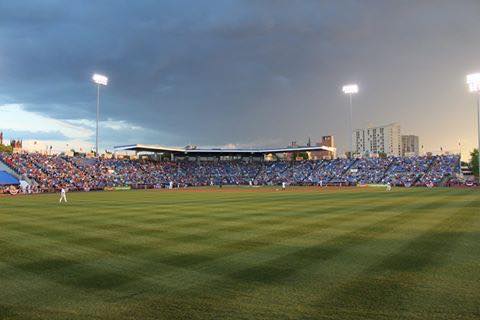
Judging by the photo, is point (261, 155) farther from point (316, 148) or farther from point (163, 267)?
point (163, 267)

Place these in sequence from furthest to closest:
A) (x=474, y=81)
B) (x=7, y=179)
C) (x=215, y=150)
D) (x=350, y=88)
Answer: (x=215, y=150) → (x=350, y=88) → (x=7, y=179) → (x=474, y=81)

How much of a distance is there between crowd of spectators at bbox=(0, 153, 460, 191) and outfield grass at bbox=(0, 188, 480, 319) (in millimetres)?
49271

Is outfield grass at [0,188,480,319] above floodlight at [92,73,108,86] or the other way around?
the other way around

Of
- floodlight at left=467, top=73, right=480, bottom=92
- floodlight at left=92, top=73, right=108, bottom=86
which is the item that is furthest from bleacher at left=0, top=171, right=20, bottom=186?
floodlight at left=467, top=73, right=480, bottom=92

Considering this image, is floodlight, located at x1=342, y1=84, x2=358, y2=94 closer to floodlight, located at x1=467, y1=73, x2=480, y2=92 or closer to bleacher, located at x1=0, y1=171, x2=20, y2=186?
floodlight, located at x1=467, y1=73, x2=480, y2=92

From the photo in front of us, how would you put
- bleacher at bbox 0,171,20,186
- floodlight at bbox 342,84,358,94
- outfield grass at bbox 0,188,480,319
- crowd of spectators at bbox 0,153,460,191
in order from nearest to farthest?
1. outfield grass at bbox 0,188,480,319
2. bleacher at bbox 0,171,20,186
3. crowd of spectators at bbox 0,153,460,191
4. floodlight at bbox 342,84,358,94

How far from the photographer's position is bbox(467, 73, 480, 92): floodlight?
1983 inches

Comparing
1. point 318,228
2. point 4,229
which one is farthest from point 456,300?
point 4,229

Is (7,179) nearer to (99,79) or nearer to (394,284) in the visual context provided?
(99,79)

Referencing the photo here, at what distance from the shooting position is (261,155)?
99625 millimetres

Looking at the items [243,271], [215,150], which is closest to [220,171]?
[215,150]

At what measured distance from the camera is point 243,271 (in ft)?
28.4

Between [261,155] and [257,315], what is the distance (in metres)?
94.0

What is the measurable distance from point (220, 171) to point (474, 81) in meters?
57.1
